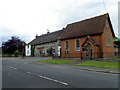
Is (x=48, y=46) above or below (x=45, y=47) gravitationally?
above

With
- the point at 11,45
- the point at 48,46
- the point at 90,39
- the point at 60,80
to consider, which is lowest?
the point at 60,80

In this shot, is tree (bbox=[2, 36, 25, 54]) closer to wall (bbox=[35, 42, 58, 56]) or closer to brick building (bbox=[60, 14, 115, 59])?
wall (bbox=[35, 42, 58, 56])

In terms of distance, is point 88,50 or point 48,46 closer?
point 88,50

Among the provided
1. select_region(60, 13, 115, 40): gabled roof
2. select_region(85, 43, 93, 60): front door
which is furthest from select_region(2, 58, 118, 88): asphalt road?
select_region(60, 13, 115, 40): gabled roof

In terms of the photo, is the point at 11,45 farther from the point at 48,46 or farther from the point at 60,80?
the point at 60,80

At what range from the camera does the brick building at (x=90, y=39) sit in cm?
2845

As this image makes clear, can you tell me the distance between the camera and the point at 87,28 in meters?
32.0

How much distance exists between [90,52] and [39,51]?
32597 mm

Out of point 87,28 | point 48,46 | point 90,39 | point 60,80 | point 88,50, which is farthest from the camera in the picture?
point 48,46

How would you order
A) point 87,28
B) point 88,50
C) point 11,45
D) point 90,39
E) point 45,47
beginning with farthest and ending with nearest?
point 11,45, point 45,47, point 87,28, point 88,50, point 90,39

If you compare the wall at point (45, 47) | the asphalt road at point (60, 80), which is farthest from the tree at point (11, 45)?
the asphalt road at point (60, 80)

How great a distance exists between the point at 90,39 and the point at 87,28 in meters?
4.20

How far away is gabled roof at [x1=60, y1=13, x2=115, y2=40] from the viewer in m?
29.6

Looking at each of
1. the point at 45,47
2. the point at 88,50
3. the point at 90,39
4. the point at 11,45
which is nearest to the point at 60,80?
the point at 90,39
